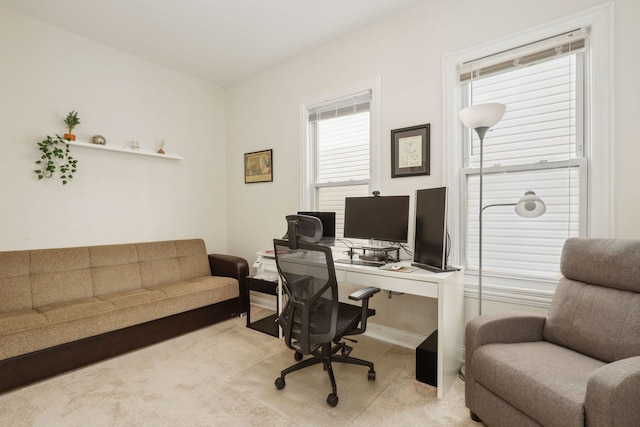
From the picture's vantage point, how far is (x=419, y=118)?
264 cm

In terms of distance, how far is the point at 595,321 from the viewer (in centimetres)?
159

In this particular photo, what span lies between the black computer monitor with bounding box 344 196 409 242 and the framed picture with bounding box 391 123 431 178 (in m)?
0.32

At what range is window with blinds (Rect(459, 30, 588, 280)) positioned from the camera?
2.06 meters

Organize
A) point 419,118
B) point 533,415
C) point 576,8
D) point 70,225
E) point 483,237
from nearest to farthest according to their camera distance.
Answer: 1. point 533,415
2. point 576,8
3. point 483,237
4. point 419,118
5. point 70,225

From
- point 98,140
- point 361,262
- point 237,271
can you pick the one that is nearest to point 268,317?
point 237,271

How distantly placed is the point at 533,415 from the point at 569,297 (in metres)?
0.79

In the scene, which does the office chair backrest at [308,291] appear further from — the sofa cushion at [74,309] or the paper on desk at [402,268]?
the sofa cushion at [74,309]

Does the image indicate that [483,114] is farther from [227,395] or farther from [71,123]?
[71,123]

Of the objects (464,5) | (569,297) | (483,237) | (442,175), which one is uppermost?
(464,5)

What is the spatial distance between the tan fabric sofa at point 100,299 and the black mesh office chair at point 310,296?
55.7 inches

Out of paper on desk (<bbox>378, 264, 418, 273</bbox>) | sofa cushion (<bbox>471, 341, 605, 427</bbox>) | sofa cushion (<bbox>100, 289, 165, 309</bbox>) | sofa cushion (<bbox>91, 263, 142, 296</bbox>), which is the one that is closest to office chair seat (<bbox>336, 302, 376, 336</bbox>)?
paper on desk (<bbox>378, 264, 418, 273</bbox>)

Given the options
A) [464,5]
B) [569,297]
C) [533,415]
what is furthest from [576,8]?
[533,415]

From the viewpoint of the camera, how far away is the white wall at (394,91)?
1.86 metres

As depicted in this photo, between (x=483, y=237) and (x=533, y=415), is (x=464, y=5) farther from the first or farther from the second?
(x=533, y=415)
